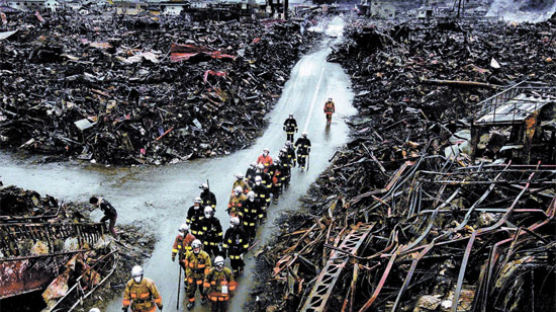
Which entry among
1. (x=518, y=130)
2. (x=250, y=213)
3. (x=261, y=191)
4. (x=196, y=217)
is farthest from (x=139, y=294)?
(x=518, y=130)

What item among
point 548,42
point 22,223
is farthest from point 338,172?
point 548,42

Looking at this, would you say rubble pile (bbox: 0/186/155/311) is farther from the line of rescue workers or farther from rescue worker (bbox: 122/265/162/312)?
rescue worker (bbox: 122/265/162/312)

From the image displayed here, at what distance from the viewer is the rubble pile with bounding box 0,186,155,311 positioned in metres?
8.34

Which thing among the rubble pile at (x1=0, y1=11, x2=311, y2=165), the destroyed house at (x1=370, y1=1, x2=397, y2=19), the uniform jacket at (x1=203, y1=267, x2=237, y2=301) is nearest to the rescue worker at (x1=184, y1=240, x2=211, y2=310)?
the uniform jacket at (x1=203, y1=267, x2=237, y2=301)

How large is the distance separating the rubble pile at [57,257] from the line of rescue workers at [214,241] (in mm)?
821

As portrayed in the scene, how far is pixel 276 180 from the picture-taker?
13.1 m

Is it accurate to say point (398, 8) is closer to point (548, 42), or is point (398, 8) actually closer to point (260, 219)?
point (548, 42)

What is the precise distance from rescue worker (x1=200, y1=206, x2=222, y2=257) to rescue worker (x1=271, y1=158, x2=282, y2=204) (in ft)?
11.9

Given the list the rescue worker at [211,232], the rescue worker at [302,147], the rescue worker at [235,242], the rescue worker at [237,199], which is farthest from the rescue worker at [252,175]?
the rescue worker at [302,147]

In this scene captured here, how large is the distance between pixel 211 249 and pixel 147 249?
2.05 m

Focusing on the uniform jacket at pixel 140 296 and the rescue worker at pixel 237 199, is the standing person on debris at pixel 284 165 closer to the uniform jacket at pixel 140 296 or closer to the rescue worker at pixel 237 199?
the rescue worker at pixel 237 199

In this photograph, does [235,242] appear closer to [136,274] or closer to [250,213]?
[250,213]

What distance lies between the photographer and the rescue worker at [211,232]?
9.68 meters

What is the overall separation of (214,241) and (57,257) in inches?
138
